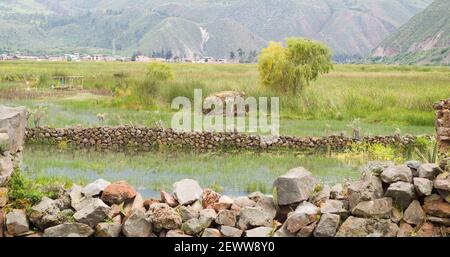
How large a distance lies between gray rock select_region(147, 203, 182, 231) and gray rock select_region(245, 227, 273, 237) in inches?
39.3

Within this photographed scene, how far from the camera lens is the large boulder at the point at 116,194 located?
9.01 meters

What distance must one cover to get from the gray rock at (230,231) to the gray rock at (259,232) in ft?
0.43

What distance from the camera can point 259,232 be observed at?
8.31 m

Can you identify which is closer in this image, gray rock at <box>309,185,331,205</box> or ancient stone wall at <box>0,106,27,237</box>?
ancient stone wall at <box>0,106,27,237</box>

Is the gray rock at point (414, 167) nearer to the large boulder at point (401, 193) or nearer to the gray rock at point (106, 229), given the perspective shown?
the large boulder at point (401, 193)

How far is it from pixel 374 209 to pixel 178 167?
938cm

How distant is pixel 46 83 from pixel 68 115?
1996 centimetres

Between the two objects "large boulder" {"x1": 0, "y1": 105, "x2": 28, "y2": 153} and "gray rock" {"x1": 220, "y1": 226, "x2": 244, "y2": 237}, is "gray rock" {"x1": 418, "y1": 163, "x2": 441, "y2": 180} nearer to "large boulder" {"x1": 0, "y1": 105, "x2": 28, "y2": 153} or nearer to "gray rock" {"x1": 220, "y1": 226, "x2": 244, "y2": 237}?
"gray rock" {"x1": 220, "y1": 226, "x2": 244, "y2": 237}

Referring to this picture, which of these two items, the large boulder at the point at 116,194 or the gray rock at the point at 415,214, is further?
the large boulder at the point at 116,194

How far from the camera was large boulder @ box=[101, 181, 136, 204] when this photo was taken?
9.01 meters

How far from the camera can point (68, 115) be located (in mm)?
28797

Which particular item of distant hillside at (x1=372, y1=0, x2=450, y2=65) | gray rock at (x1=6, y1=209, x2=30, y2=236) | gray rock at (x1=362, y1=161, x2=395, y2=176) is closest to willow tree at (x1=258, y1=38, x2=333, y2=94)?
gray rock at (x1=362, y1=161, x2=395, y2=176)

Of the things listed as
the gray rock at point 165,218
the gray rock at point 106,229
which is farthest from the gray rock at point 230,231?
the gray rock at point 106,229
